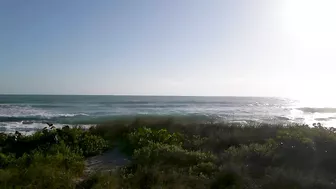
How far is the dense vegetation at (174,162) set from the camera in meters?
6.50

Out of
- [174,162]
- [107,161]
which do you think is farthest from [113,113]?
[174,162]

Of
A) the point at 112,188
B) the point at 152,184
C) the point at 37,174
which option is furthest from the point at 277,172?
the point at 37,174

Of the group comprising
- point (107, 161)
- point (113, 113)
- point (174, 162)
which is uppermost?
point (174, 162)

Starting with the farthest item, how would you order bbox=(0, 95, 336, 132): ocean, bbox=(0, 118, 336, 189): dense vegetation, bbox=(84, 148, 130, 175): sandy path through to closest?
bbox=(0, 95, 336, 132): ocean → bbox=(84, 148, 130, 175): sandy path → bbox=(0, 118, 336, 189): dense vegetation

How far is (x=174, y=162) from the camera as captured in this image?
8.43m

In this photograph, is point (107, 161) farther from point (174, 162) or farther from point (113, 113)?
point (113, 113)

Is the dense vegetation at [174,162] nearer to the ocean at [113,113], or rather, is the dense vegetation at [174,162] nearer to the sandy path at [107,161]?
the sandy path at [107,161]

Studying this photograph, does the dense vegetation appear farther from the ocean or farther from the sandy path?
the ocean

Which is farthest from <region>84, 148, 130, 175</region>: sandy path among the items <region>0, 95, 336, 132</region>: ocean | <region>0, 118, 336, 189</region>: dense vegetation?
<region>0, 95, 336, 132</region>: ocean

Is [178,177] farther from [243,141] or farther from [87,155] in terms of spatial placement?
[243,141]

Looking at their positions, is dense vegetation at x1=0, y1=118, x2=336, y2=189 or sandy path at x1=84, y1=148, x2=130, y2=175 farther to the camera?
sandy path at x1=84, y1=148, x2=130, y2=175

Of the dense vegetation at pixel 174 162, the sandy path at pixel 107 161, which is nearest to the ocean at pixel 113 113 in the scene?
the dense vegetation at pixel 174 162

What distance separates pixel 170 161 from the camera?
8438 mm

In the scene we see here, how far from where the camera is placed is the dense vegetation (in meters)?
6.50
